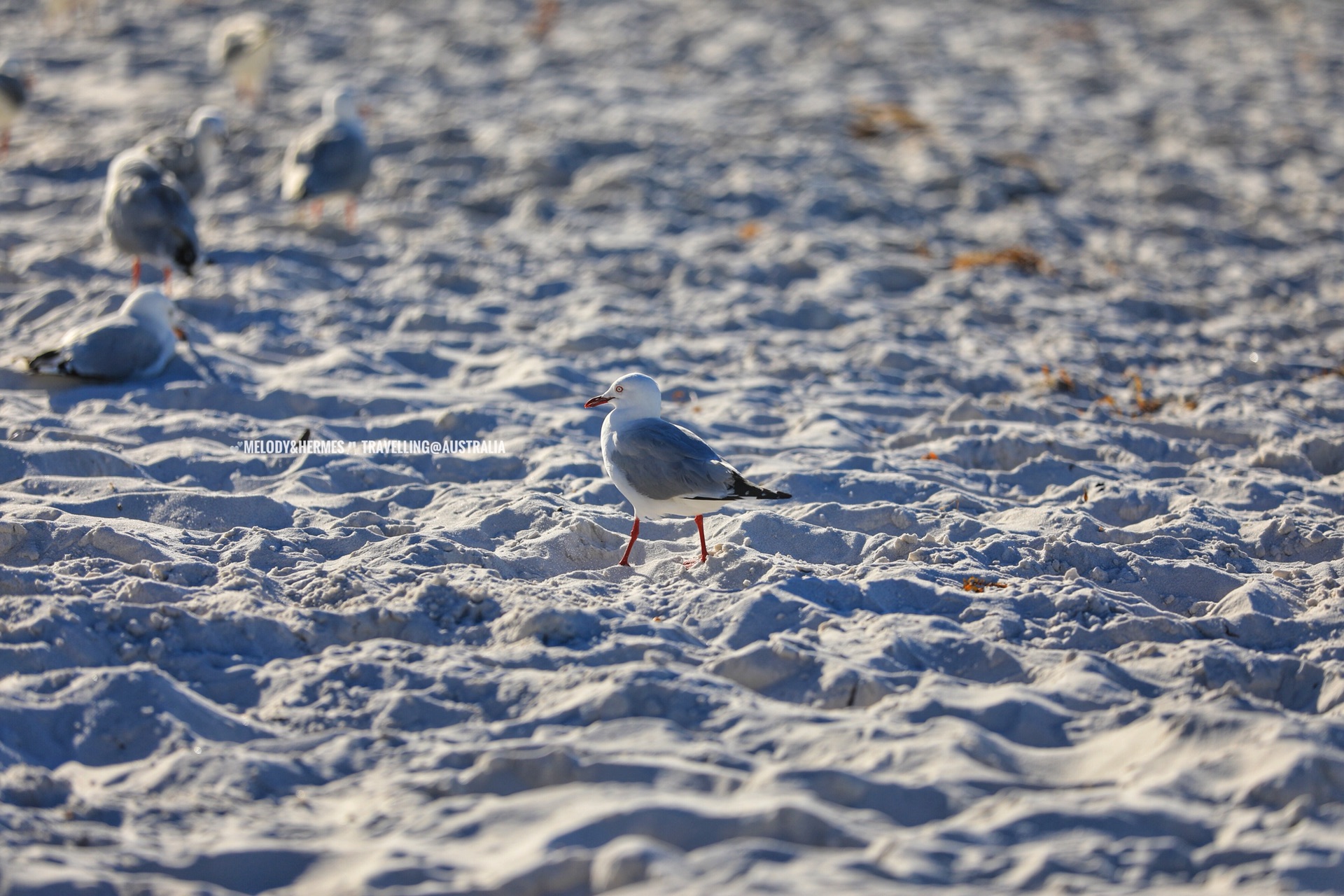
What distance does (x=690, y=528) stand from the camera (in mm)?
4570

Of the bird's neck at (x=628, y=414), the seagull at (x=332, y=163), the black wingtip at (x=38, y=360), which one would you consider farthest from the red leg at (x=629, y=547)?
the seagull at (x=332, y=163)

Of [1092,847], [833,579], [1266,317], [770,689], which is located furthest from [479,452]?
[1266,317]

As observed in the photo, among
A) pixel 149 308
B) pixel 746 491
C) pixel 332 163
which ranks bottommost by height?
pixel 746 491

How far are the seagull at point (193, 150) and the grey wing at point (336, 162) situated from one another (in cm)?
72

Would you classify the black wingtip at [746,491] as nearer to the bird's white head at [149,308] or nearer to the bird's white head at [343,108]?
the bird's white head at [149,308]

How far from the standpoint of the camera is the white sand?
2693 mm

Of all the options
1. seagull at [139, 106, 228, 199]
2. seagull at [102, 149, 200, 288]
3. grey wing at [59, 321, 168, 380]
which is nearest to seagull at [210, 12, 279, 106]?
seagull at [139, 106, 228, 199]

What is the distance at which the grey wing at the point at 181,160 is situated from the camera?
7.80 metres

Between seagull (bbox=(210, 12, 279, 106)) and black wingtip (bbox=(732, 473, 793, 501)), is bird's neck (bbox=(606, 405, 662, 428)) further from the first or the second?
seagull (bbox=(210, 12, 279, 106))

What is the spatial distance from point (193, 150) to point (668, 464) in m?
5.61

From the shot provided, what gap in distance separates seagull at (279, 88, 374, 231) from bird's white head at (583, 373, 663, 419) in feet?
14.6

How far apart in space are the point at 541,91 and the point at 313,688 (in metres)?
9.12

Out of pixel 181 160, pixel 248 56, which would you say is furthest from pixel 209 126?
pixel 248 56

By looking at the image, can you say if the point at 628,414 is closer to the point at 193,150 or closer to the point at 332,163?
the point at 332,163
